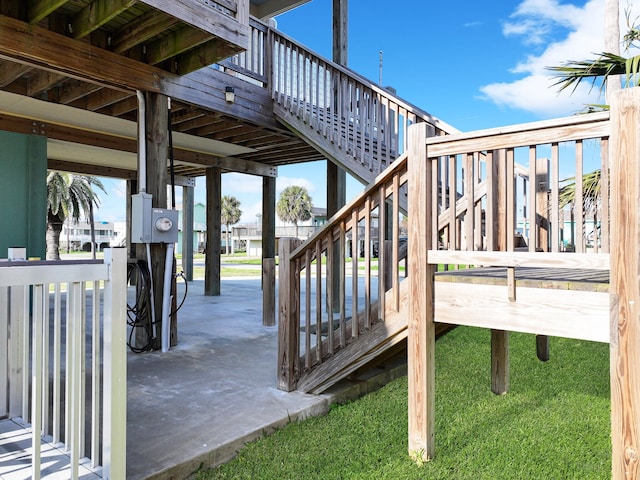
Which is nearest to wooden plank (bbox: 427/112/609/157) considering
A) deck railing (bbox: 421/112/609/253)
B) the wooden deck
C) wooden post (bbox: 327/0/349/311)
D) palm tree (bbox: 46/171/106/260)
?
deck railing (bbox: 421/112/609/253)

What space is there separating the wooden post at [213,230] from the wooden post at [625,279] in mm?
6474

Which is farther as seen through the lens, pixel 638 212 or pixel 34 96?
pixel 34 96

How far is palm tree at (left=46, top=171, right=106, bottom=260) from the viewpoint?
1733cm

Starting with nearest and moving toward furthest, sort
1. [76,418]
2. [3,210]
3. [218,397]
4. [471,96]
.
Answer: [76,418] → [218,397] → [3,210] → [471,96]

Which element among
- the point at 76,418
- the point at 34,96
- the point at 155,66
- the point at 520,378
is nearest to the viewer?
the point at 76,418

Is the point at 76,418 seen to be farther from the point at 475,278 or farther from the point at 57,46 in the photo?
the point at 57,46

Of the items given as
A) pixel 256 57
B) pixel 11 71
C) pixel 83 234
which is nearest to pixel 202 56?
pixel 256 57

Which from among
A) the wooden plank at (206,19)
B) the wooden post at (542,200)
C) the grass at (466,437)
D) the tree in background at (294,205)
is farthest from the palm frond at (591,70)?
the tree in background at (294,205)

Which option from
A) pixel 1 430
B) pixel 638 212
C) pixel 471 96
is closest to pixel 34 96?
pixel 1 430

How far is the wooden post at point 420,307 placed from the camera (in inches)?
93.5

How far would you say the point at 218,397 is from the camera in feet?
9.62

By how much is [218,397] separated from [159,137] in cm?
238

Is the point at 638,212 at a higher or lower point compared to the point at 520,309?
higher

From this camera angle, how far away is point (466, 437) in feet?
8.62
